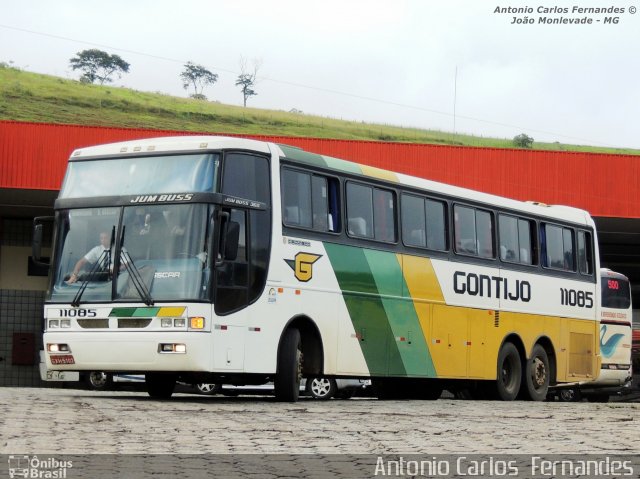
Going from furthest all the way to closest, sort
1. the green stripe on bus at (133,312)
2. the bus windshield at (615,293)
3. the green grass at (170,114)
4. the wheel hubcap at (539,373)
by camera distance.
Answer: the green grass at (170,114) < the bus windshield at (615,293) < the wheel hubcap at (539,373) < the green stripe on bus at (133,312)

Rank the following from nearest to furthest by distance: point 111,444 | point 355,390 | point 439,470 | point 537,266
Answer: point 439,470, point 111,444, point 537,266, point 355,390

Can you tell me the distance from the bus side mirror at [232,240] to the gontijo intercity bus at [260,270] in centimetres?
2

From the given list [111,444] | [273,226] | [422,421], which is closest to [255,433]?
[111,444]

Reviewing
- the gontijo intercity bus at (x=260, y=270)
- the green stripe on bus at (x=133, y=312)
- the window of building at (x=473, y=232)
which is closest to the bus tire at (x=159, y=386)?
the gontijo intercity bus at (x=260, y=270)

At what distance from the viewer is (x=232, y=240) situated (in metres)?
15.2

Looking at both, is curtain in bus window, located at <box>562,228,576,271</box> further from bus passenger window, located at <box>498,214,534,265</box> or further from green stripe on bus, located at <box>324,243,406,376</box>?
green stripe on bus, located at <box>324,243,406,376</box>

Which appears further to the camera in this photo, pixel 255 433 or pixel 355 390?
pixel 355 390

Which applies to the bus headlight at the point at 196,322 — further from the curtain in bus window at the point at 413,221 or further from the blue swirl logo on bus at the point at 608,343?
the blue swirl logo on bus at the point at 608,343

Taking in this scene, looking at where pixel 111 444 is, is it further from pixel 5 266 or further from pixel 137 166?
pixel 5 266

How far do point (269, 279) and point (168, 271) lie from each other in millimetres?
1411

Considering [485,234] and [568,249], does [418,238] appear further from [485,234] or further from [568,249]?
[568,249]

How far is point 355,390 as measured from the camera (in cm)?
2461

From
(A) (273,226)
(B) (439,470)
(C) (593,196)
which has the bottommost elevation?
(B) (439,470)

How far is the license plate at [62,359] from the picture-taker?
610 inches
